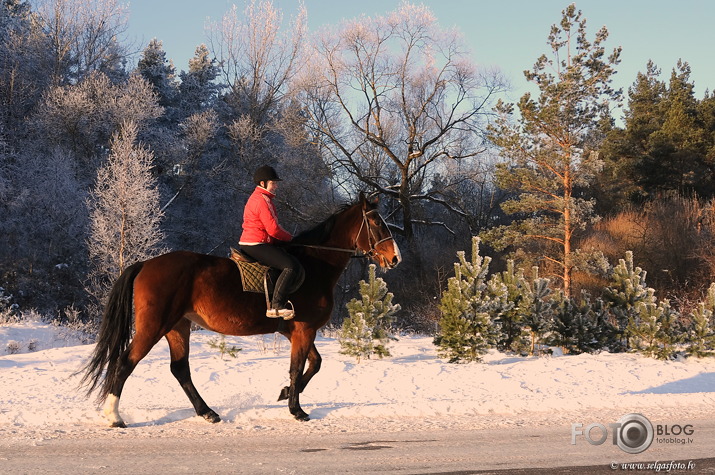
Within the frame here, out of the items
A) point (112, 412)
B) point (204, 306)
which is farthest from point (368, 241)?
point (112, 412)

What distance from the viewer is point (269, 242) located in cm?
802

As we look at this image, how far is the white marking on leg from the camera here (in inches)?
273

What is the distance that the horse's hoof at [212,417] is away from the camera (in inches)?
287

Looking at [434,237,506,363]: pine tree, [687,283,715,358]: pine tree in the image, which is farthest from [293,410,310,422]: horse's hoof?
[687,283,715,358]: pine tree

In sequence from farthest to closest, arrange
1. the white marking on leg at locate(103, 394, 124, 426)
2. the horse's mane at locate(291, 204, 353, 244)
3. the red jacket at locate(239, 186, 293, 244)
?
the horse's mane at locate(291, 204, 353, 244), the red jacket at locate(239, 186, 293, 244), the white marking on leg at locate(103, 394, 124, 426)

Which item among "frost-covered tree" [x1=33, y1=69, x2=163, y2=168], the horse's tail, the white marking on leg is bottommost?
the white marking on leg

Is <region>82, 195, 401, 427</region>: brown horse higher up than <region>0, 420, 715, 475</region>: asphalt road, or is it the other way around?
<region>82, 195, 401, 427</region>: brown horse

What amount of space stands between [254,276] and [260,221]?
26.1 inches

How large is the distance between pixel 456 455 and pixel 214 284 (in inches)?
133

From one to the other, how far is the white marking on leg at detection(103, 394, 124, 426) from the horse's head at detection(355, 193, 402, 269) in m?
3.30

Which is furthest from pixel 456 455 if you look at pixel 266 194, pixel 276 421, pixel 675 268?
pixel 675 268

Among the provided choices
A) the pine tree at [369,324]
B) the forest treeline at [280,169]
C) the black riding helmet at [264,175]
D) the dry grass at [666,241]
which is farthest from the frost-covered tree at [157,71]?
the black riding helmet at [264,175]

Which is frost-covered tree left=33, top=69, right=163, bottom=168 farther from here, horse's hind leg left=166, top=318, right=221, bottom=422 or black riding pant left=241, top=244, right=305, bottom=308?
black riding pant left=241, top=244, right=305, bottom=308

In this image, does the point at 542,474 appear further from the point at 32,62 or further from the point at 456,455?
the point at 32,62
